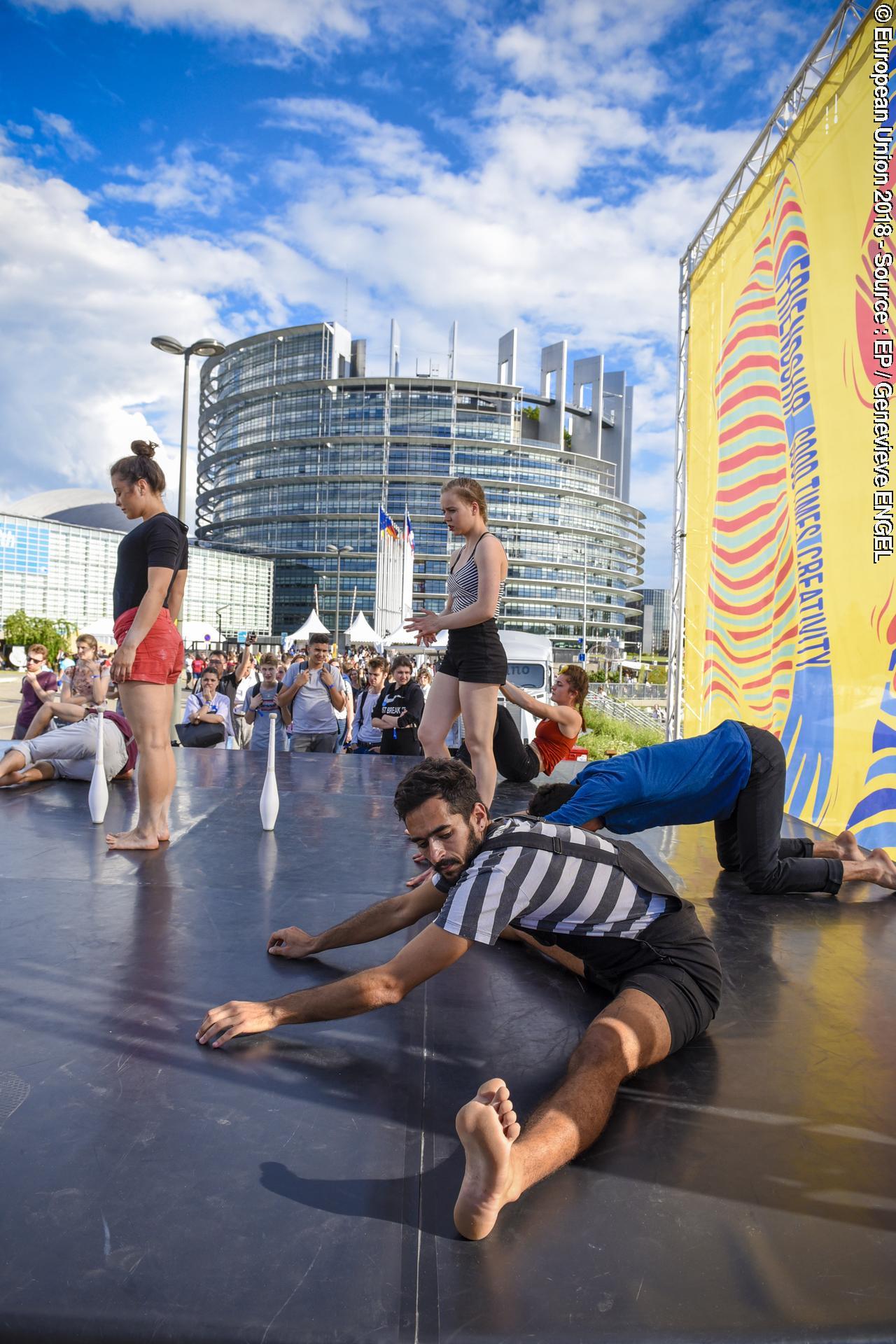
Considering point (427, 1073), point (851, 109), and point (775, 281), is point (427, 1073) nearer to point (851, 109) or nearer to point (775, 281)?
point (851, 109)

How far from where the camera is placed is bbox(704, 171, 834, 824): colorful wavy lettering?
6074mm

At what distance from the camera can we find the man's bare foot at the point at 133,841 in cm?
402

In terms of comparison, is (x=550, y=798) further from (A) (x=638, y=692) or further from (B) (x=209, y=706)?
(A) (x=638, y=692)

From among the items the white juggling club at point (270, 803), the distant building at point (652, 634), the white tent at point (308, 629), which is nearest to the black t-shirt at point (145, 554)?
the white juggling club at point (270, 803)

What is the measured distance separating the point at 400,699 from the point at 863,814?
4.56 meters

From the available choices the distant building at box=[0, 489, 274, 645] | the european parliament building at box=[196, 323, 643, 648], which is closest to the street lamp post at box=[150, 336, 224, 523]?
the distant building at box=[0, 489, 274, 645]

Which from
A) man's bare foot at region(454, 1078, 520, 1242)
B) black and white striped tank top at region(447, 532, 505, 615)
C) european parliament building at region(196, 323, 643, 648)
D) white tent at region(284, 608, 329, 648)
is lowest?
man's bare foot at region(454, 1078, 520, 1242)

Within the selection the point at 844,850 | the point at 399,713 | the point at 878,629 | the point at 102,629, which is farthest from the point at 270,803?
the point at 102,629

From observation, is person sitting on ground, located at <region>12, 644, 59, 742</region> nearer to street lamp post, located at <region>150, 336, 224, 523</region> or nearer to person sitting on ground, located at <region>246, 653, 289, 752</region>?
person sitting on ground, located at <region>246, 653, 289, 752</region>

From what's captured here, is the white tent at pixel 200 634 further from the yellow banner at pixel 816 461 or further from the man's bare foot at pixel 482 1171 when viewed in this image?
the man's bare foot at pixel 482 1171

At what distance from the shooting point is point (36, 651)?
8594 mm

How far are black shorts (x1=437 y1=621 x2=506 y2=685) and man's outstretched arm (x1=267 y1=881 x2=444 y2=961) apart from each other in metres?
1.64

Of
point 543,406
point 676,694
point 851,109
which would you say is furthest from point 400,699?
point 543,406

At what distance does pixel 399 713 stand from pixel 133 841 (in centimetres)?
457
